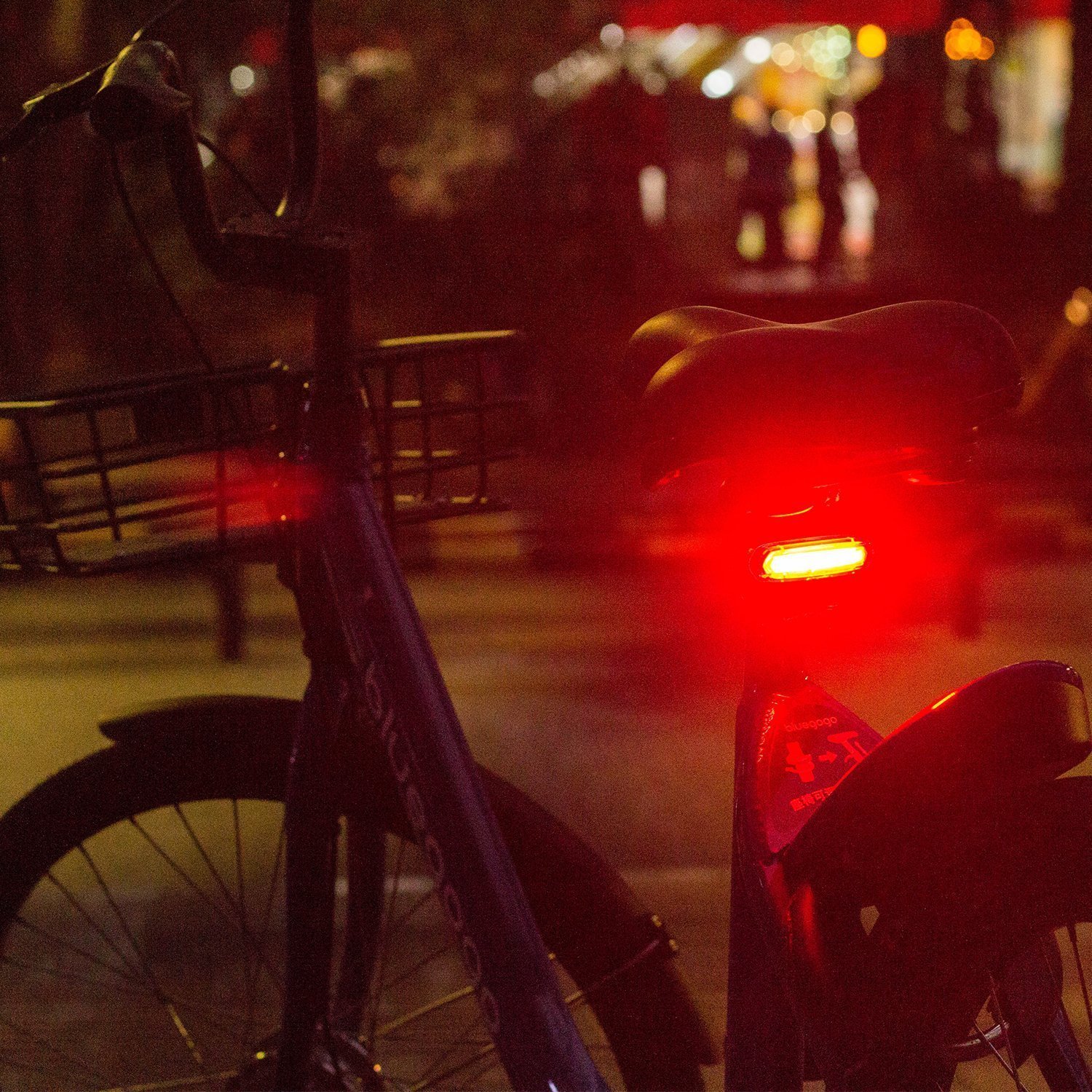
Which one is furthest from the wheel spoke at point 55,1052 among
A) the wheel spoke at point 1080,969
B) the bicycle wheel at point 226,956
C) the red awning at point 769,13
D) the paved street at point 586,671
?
the red awning at point 769,13

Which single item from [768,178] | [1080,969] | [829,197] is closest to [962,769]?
[1080,969]

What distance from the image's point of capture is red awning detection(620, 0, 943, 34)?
12789mm

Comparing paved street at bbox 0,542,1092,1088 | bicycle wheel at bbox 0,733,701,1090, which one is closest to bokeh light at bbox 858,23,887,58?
paved street at bbox 0,542,1092,1088

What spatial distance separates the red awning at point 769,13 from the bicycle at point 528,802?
12.0 m

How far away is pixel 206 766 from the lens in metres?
1.73

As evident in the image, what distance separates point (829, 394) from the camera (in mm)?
1424

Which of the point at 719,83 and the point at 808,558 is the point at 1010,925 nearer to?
the point at 808,558

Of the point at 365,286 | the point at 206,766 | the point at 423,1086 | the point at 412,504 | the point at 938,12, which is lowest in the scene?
the point at 423,1086

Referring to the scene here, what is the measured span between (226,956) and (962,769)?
2186 mm

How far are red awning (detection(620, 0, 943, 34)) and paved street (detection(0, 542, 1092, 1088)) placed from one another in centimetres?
787

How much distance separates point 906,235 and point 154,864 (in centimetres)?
1593

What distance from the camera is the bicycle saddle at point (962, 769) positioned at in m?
1.35

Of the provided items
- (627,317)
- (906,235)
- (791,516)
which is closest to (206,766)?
(791,516)

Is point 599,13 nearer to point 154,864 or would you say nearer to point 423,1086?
point 154,864
